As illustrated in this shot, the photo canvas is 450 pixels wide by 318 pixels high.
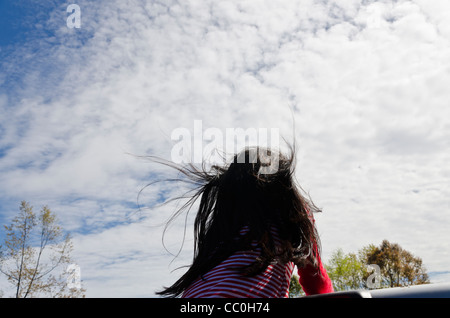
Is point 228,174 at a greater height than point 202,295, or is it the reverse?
point 228,174

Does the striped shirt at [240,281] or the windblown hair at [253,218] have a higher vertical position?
the windblown hair at [253,218]

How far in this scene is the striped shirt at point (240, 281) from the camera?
7.45ft

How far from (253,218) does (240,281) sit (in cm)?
51

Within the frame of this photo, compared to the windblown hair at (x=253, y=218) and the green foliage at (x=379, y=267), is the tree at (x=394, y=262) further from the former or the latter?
the windblown hair at (x=253, y=218)

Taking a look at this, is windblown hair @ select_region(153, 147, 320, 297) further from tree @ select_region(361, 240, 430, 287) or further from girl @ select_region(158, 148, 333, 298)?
tree @ select_region(361, 240, 430, 287)

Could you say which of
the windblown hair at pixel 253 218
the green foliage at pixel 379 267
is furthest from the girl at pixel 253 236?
the green foliage at pixel 379 267

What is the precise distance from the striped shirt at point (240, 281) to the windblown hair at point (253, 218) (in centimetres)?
5

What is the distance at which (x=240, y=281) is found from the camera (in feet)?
7.55

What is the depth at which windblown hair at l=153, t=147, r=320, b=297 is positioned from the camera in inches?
101

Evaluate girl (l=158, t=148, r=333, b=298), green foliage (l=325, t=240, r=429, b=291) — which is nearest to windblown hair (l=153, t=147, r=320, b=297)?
girl (l=158, t=148, r=333, b=298)
